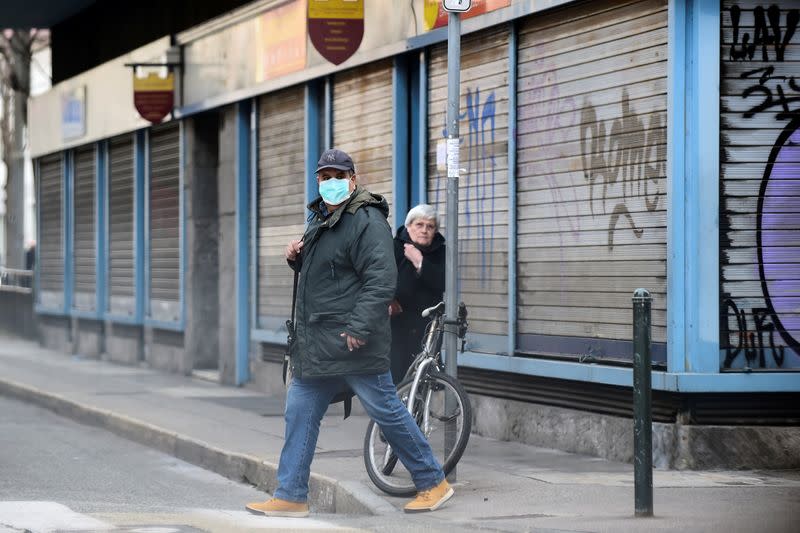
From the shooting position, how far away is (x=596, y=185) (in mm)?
10117

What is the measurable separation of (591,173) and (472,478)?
233 cm

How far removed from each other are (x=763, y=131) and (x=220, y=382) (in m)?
8.70

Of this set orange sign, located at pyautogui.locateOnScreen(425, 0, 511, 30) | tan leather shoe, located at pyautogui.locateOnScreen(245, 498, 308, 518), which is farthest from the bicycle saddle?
orange sign, located at pyautogui.locateOnScreen(425, 0, 511, 30)

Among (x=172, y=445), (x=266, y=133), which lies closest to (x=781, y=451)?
(x=172, y=445)

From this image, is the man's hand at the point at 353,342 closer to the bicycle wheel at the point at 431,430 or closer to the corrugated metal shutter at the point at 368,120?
the bicycle wheel at the point at 431,430

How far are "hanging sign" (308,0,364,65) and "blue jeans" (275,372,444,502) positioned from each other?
5.67 meters

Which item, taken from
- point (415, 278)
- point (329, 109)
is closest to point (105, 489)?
point (415, 278)

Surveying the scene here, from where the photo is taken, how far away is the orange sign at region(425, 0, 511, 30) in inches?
442

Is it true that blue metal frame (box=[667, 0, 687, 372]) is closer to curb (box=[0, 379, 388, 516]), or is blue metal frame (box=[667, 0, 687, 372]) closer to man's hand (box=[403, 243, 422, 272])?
man's hand (box=[403, 243, 422, 272])

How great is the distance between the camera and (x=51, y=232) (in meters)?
23.7

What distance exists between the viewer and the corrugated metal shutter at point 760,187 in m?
9.25

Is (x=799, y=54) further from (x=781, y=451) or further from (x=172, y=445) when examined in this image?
(x=172, y=445)

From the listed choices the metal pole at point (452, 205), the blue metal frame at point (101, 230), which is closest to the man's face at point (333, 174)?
the metal pole at point (452, 205)

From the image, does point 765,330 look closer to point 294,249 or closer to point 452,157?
point 452,157
